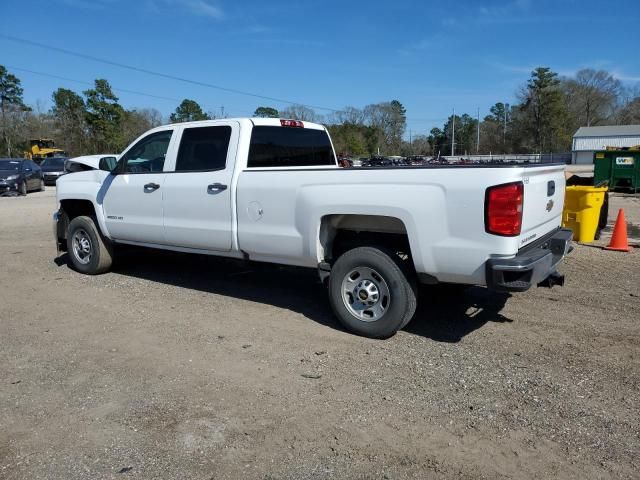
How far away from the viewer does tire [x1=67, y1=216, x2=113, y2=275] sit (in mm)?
7598

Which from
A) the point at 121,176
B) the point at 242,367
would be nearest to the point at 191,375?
the point at 242,367

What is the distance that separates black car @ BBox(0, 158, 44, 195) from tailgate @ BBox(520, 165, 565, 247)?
75.5 feet

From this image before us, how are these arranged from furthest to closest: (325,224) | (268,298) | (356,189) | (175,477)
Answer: (268,298) < (325,224) < (356,189) < (175,477)

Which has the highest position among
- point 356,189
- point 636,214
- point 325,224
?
point 356,189

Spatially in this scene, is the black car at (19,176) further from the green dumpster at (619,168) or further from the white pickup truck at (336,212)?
the green dumpster at (619,168)

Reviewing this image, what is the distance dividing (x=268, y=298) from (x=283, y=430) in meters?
3.08

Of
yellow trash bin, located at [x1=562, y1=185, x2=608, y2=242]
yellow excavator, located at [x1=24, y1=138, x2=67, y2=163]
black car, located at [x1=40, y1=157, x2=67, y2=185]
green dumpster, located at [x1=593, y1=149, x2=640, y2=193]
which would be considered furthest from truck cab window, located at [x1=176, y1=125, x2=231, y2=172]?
yellow excavator, located at [x1=24, y1=138, x2=67, y2=163]

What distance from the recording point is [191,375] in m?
4.37

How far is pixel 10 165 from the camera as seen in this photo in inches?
953

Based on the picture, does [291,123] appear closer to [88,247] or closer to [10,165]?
[88,247]

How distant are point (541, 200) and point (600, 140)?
280ft

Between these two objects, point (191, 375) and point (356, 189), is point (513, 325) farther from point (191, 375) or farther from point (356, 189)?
point (191, 375)

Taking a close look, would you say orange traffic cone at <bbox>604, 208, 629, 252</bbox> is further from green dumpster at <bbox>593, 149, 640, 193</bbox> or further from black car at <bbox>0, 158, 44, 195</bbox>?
black car at <bbox>0, 158, 44, 195</bbox>

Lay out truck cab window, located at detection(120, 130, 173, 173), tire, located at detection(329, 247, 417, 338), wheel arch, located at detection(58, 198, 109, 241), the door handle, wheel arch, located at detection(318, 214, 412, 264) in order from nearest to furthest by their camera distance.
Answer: tire, located at detection(329, 247, 417, 338)
wheel arch, located at detection(318, 214, 412, 264)
the door handle
truck cab window, located at detection(120, 130, 173, 173)
wheel arch, located at detection(58, 198, 109, 241)
